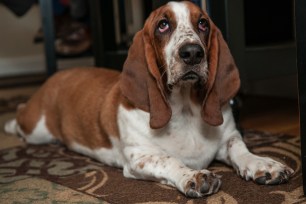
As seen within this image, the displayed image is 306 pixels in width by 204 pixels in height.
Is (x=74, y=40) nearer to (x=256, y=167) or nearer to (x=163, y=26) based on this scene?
(x=163, y=26)

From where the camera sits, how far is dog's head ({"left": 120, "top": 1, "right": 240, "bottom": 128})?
66.2 inches

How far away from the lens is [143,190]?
1.63 m

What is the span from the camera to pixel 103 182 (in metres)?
1.76

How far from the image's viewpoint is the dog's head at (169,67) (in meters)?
1.68

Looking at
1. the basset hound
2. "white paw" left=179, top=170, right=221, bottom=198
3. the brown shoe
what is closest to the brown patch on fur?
the basset hound

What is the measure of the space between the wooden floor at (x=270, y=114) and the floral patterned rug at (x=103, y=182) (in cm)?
20

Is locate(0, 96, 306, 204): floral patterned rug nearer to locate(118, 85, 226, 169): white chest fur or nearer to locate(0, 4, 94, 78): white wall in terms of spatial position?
locate(118, 85, 226, 169): white chest fur

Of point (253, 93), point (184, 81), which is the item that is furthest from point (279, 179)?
point (253, 93)

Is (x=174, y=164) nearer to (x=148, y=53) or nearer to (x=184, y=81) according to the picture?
(x=184, y=81)

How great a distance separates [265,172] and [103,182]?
1.87 feet

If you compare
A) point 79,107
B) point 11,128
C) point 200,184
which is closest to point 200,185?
point 200,184

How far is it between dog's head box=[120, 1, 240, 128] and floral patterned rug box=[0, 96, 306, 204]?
0.24 m

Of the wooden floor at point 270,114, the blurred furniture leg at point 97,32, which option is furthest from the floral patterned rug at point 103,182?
the blurred furniture leg at point 97,32

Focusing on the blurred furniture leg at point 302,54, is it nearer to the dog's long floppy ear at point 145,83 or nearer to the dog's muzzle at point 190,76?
the dog's muzzle at point 190,76
